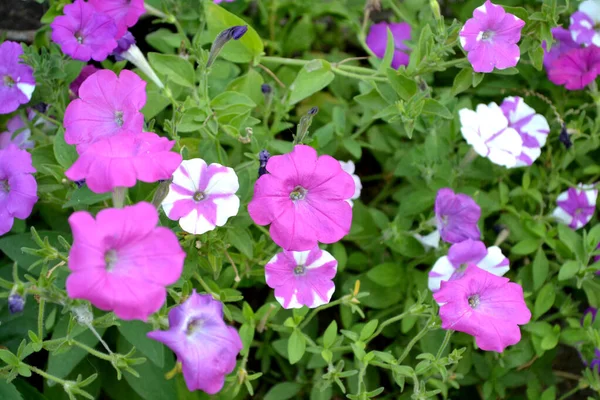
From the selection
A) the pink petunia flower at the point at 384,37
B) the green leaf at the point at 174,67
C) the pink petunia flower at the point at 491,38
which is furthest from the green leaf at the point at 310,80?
the pink petunia flower at the point at 384,37

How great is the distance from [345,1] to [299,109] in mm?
444

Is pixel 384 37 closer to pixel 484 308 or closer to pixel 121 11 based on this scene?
pixel 121 11

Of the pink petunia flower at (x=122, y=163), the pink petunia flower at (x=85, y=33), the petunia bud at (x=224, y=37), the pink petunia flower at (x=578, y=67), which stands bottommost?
the pink petunia flower at (x=578, y=67)

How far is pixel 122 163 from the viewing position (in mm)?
1103

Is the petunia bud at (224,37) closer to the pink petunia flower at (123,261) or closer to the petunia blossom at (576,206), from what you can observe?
the pink petunia flower at (123,261)

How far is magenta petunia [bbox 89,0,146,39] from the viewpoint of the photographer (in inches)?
63.8

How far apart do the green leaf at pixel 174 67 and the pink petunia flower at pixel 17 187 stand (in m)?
0.41


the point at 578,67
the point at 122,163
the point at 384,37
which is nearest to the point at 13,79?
the point at 122,163

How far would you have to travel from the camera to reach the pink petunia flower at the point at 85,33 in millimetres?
1568

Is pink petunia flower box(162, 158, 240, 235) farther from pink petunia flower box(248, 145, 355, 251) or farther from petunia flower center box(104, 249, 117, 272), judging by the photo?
petunia flower center box(104, 249, 117, 272)

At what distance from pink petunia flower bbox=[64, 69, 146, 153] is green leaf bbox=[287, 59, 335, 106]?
0.48 meters

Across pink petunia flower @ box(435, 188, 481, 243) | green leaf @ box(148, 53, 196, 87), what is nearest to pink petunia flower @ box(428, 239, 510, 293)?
pink petunia flower @ box(435, 188, 481, 243)

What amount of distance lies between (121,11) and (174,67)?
0.71 ft

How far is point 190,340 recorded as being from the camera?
115 centimetres
